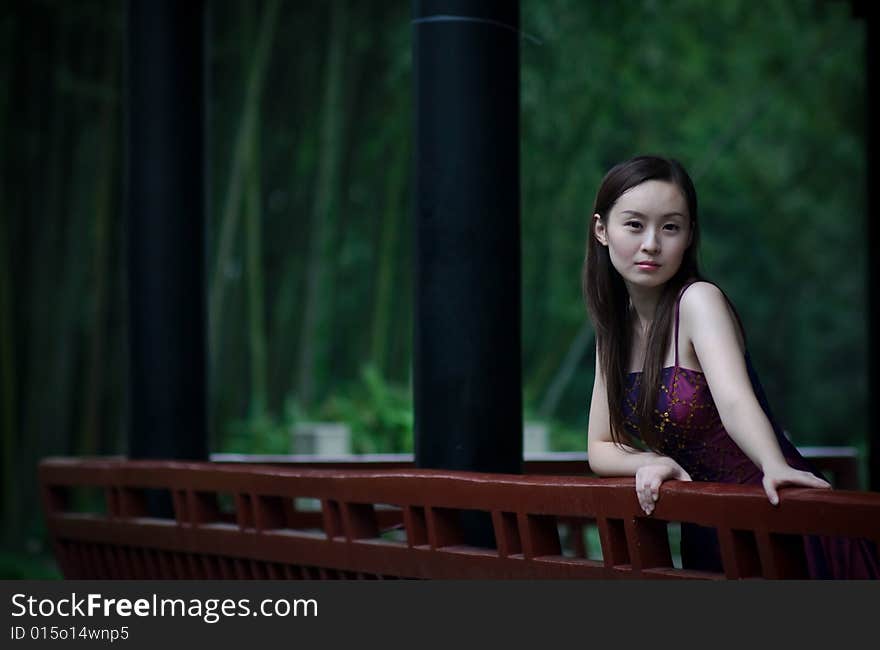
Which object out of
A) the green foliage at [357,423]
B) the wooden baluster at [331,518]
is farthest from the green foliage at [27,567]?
the wooden baluster at [331,518]

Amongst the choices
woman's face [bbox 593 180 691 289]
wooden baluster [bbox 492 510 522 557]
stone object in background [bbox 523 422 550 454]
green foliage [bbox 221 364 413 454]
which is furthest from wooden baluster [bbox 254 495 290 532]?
stone object in background [bbox 523 422 550 454]

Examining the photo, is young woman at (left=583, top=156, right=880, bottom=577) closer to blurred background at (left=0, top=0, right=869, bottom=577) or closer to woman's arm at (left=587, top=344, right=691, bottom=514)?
woman's arm at (left=587, top=344, right=691, bottom=514)

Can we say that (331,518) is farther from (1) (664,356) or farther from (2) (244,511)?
(1) (664,356)

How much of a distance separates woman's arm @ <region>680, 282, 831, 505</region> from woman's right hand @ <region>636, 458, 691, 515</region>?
0.40 ft

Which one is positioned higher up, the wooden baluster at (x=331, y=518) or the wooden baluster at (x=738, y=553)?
the wooden baluster at (x=738, y=553)

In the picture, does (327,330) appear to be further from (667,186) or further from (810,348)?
(667,186)

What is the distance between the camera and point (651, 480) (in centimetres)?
235

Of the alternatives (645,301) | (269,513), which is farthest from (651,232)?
(269,513)

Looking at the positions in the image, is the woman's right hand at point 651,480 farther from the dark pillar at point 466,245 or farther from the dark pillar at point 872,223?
the dark pillar at point 872,223

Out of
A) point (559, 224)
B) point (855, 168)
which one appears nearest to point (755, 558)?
point (559, 224)

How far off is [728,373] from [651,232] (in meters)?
0.30

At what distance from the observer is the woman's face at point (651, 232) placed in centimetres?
253

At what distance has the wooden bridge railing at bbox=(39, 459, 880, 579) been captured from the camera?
219cm

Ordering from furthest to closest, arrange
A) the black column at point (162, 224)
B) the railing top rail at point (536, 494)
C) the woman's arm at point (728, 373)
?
the black column at point (162, 224) → the woman's arm at point (728, 373) → the railing top rail at point (536, 494)
